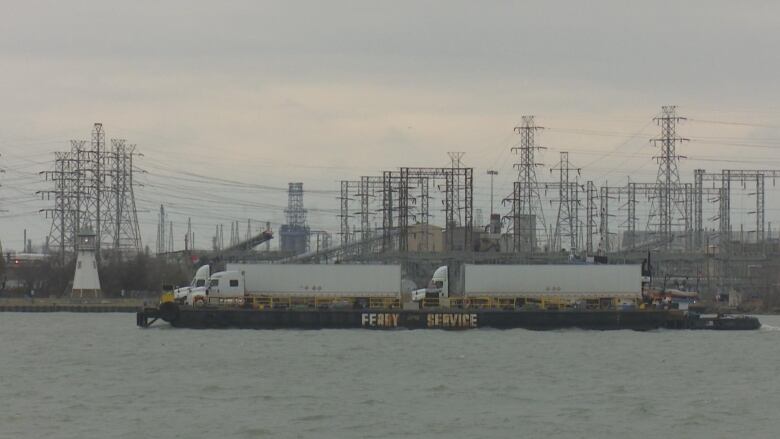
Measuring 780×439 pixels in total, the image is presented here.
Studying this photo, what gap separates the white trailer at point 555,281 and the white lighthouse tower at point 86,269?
49.1 meters

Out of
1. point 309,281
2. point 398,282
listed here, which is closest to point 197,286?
point 309,281

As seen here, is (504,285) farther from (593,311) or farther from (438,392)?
(438,392)

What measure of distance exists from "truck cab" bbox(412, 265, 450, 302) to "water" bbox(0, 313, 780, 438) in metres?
9.86


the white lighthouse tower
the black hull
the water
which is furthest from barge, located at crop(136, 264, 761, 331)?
the white lighthouse tower

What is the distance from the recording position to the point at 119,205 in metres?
130

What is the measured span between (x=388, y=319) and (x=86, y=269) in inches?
2058

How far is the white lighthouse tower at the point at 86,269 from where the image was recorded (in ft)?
395

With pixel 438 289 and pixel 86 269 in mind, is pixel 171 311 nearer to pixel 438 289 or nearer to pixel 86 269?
pixel 438 289

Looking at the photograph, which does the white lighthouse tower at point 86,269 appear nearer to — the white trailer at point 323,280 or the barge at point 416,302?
the barge at point 416,302

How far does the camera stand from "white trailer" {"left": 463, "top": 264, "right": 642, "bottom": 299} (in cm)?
8225

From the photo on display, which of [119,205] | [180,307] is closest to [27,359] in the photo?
[180,307]

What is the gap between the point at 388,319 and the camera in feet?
256

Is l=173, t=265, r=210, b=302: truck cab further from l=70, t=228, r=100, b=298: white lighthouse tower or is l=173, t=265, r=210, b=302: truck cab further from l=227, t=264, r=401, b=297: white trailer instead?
l=70, t=228, r=100, b=298: white lighthouse tower

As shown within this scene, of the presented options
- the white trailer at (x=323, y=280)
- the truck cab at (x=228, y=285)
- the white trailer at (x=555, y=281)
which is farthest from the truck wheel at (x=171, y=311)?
the white trailer at (x=555, y=281)
